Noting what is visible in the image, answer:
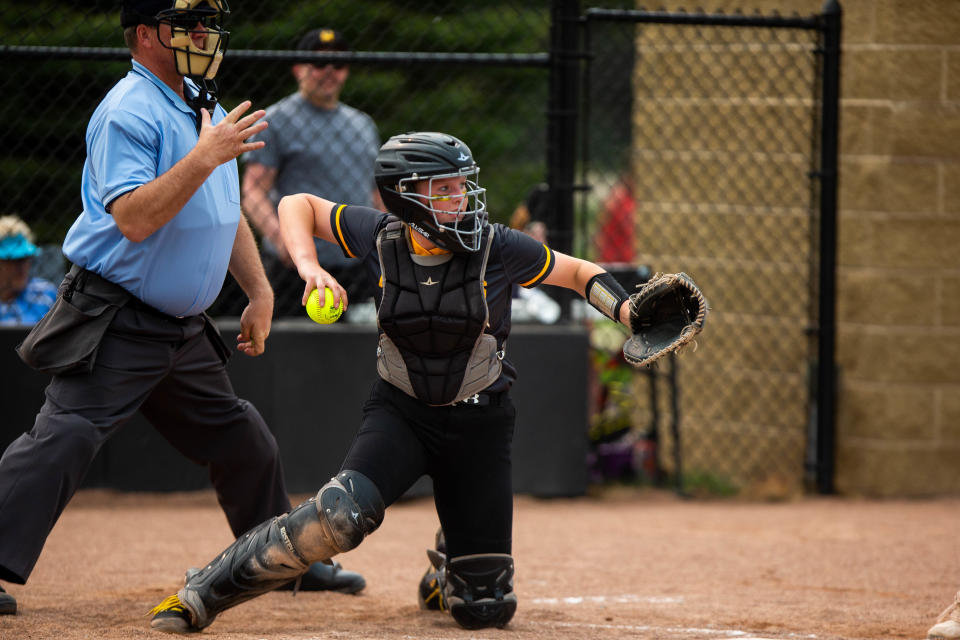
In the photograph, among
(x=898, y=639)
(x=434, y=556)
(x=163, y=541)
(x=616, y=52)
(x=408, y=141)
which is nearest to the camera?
(x=408, y=141)

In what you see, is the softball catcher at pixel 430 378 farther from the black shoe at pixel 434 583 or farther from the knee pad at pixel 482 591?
the black shoe at pixel 434 583

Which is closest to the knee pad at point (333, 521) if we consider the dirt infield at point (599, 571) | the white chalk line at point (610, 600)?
the dirt infield at point (599, 571)

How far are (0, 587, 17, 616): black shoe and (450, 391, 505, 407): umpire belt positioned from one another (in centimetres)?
163

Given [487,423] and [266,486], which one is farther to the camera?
[266,486]

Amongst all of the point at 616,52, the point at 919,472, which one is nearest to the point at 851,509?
the point at 919,472

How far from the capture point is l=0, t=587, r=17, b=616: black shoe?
3.75m

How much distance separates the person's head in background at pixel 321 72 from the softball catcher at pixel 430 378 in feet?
7.87

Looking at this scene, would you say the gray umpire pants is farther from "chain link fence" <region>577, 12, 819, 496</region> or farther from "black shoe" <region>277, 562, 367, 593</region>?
"chain link fence" <region>577, 12, 819, 496</region>

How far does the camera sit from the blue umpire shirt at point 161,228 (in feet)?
10.9

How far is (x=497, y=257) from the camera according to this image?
3.67 m

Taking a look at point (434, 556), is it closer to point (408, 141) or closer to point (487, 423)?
point (487, 423)

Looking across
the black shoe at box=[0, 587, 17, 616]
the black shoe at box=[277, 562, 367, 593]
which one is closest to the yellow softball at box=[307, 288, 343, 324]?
the black shoe at box=[277, 562, 367, 593]

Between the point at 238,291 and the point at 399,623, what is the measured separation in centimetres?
316

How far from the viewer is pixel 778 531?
590 cm
